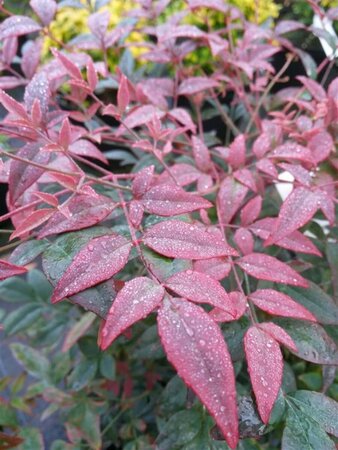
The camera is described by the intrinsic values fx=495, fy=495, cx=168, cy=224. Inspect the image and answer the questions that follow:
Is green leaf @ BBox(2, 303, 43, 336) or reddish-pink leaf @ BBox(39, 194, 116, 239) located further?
green leaf @ BBox(2, 303, 43, 336)

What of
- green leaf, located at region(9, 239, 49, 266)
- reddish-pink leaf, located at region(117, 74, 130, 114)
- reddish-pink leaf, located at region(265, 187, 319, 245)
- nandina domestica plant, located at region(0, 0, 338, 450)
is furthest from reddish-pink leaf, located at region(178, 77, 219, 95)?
green leaf, located at region(9, 239, 49, 266)

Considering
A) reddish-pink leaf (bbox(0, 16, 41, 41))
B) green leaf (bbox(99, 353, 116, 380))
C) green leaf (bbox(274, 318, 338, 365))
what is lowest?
green leaf (bbox(99, 353, 116, 380))

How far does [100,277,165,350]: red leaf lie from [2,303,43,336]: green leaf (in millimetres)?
685

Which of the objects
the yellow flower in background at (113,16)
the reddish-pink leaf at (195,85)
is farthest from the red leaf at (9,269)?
the yellow flower in background at (113,16)

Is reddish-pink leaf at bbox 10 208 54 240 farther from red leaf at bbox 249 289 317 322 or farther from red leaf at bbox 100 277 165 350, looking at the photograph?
red leaf at bbox 249 289 317 322

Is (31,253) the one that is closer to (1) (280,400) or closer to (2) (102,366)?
(1) (280,400)

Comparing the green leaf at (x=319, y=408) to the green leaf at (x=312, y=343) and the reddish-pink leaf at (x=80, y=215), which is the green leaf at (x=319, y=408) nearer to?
the green leaf at (x=312, y=343)

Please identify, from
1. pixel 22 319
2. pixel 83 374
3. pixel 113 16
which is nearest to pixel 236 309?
pixel 83 374

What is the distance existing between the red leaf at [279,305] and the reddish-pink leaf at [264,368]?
0.16ft

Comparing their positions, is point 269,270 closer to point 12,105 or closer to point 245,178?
point 245,178

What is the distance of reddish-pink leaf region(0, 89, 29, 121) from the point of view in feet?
1.81

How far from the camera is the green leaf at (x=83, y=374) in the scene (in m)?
0.94

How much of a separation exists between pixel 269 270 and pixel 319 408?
6.2 inches

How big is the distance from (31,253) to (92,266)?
10cm
